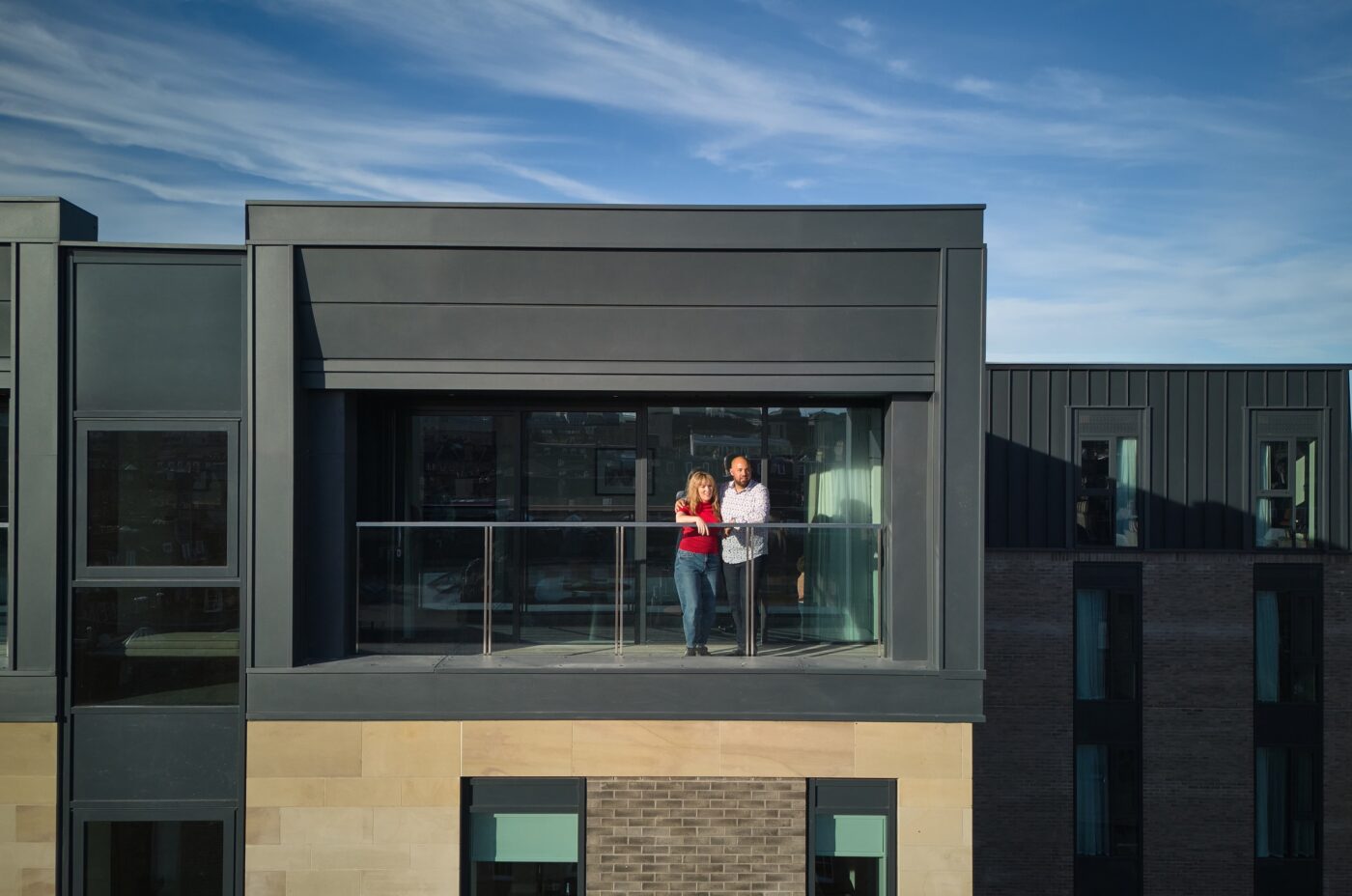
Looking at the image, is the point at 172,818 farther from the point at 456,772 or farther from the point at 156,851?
the point at 456,772

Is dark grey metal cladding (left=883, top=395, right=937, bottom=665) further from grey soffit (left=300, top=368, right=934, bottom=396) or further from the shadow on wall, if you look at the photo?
the shadow on wall

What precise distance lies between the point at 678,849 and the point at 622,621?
1796mm

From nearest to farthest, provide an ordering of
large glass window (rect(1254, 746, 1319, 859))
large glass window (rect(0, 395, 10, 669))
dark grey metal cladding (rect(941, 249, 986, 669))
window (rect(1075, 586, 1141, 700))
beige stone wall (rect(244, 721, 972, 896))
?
beige stone wall (rect(244, 721, 972, 896)) < dark grey metal cladding (rect(941, 249, 986, 669)) < large glass window (rect(0, 395, 10, 669)) < large glass window (rect(1254, 746, 1319, 859)) < window (rect(1075, 586, 1141, 700))

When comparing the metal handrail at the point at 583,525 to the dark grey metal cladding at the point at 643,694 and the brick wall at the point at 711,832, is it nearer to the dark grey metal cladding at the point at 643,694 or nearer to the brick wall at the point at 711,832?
the dark grey metal cladding at the point at 643,694

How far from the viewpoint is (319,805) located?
6.92m

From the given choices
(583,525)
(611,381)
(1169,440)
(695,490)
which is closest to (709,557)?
(695,490)

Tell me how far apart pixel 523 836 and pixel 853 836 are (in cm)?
259

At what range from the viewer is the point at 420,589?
727cm

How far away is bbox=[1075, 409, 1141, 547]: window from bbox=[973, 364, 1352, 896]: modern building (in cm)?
4

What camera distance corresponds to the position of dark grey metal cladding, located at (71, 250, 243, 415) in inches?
278

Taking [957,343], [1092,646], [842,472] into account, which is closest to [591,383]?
[842,472]

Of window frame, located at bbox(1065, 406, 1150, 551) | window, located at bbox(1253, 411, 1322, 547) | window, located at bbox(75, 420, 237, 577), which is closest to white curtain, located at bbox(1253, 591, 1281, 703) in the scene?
window, located at bbox(1253, 411, 1322, 547)

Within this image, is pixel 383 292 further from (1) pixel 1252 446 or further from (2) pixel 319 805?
(1) pixel 1252 446

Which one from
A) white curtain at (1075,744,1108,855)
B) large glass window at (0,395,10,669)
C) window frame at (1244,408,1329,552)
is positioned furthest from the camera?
white curtain at (1075,744,1108,855)
